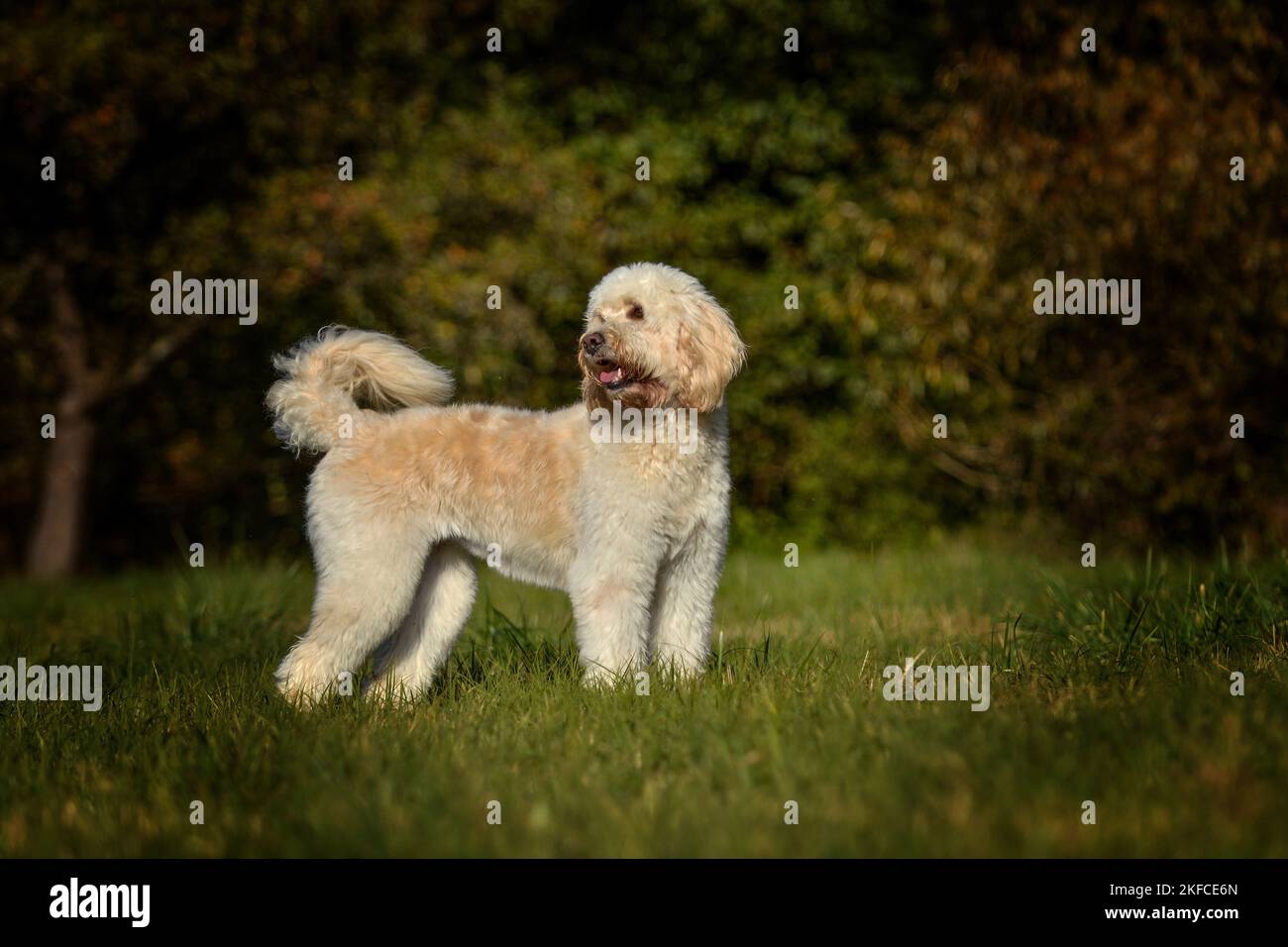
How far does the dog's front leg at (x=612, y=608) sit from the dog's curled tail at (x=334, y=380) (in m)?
1.30

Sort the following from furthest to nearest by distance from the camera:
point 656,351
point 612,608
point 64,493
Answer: point 64,493 → point 656,351 → point 612,608

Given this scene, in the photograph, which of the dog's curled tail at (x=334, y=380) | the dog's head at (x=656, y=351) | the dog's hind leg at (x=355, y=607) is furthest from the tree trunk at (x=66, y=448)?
the dog's head at (x=656, y=351)

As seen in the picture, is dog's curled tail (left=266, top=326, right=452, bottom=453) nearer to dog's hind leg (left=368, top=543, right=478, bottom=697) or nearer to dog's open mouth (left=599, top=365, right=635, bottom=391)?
dog's hind leg (left=368, top=543, right=478, bottom=697)

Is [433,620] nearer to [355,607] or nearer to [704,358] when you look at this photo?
[355,607]

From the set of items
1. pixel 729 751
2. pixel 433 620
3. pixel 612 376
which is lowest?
pixel 729 751

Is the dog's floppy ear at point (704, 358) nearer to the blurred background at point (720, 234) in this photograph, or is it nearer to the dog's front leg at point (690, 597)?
the dog's front leg at point (690, 597)

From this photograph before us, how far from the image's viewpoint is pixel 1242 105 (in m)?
9.77

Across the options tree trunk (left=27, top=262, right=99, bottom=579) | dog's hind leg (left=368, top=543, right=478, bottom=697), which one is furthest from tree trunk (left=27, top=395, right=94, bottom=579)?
dog's hind leg (left=368, top=543, right=478, bottom=697)

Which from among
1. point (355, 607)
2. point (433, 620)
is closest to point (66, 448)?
point (433, 620)

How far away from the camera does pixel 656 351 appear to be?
17.7 feet

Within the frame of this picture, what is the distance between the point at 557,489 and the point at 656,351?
748 millimetres

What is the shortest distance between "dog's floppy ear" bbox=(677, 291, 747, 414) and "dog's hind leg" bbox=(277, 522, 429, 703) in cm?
136

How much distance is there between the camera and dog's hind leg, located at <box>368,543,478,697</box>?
19.3 ft
